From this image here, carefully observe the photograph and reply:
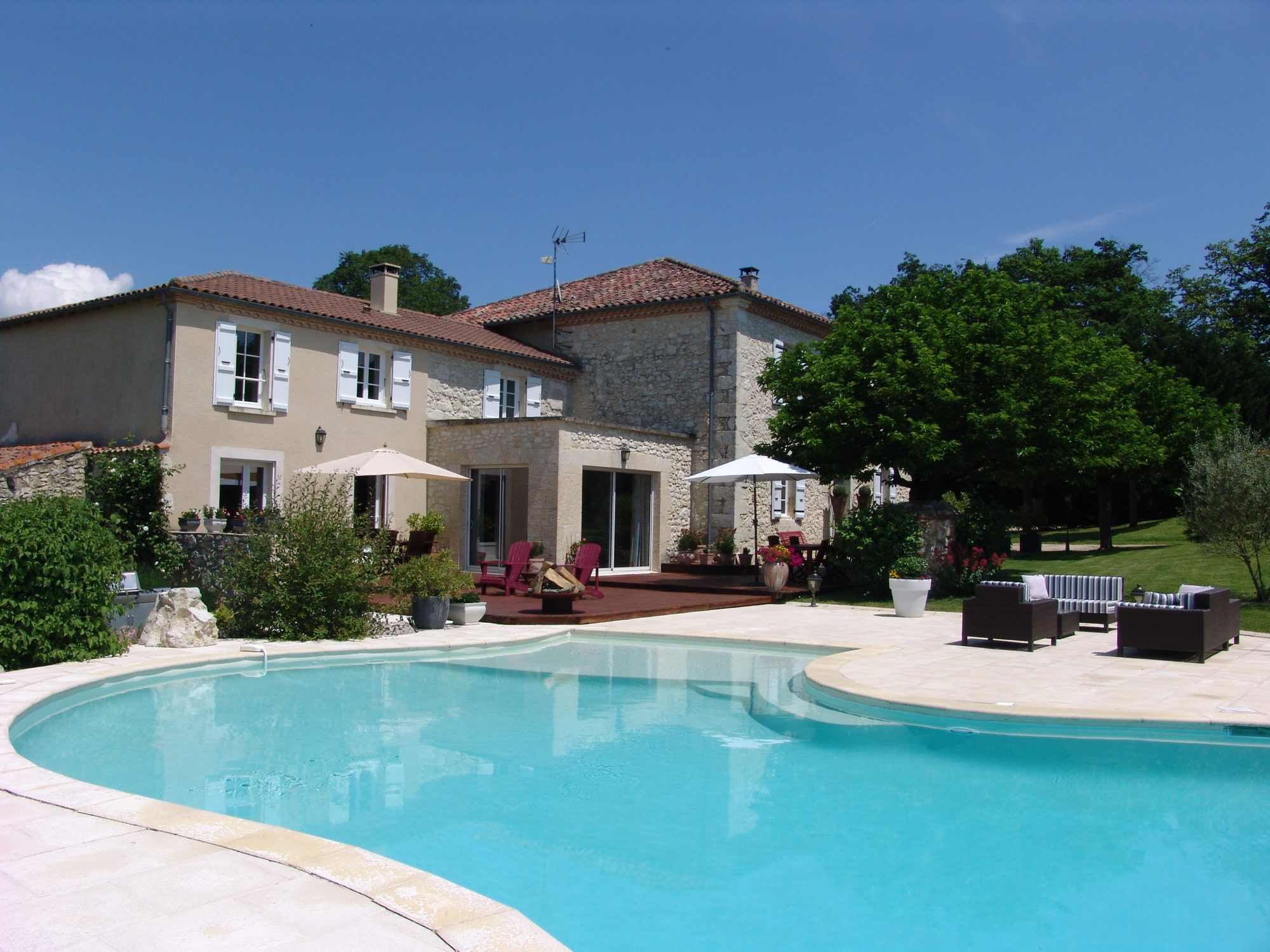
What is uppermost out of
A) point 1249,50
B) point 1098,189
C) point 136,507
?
point 1098,189

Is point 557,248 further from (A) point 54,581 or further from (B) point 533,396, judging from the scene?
(A) point 54,581

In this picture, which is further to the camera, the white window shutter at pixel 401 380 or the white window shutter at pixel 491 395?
the white window shutter at pixel 491 395

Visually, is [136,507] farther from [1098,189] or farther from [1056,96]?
[1098,189]

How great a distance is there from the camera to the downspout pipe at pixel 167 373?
51.4 ft

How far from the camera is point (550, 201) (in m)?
18.1

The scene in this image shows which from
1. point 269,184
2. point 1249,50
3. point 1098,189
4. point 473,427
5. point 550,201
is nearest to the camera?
point 1249,50

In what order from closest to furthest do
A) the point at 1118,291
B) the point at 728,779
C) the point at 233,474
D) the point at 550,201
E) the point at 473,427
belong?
the point at 728,779 → the point at 233,474 → the point at 550,201 → the point at 473,427 → the point at 1118,291

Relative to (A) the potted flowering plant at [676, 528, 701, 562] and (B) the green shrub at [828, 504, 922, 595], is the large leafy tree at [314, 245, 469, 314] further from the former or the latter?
(B) the green shrub at [828, 504, 922, 595]

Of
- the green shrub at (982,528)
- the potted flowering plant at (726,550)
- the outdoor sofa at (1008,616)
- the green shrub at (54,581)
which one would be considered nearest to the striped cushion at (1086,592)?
the outdoor sofa at (1008,616)

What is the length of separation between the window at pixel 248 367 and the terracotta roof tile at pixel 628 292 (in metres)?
8.27

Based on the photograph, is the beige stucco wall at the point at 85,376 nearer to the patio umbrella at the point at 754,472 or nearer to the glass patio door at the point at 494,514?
the glass patio door at the point at 494,514

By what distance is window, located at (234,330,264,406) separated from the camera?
1684 cm

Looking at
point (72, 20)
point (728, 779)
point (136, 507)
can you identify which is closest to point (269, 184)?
point (72, 20)

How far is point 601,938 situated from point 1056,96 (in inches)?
454
